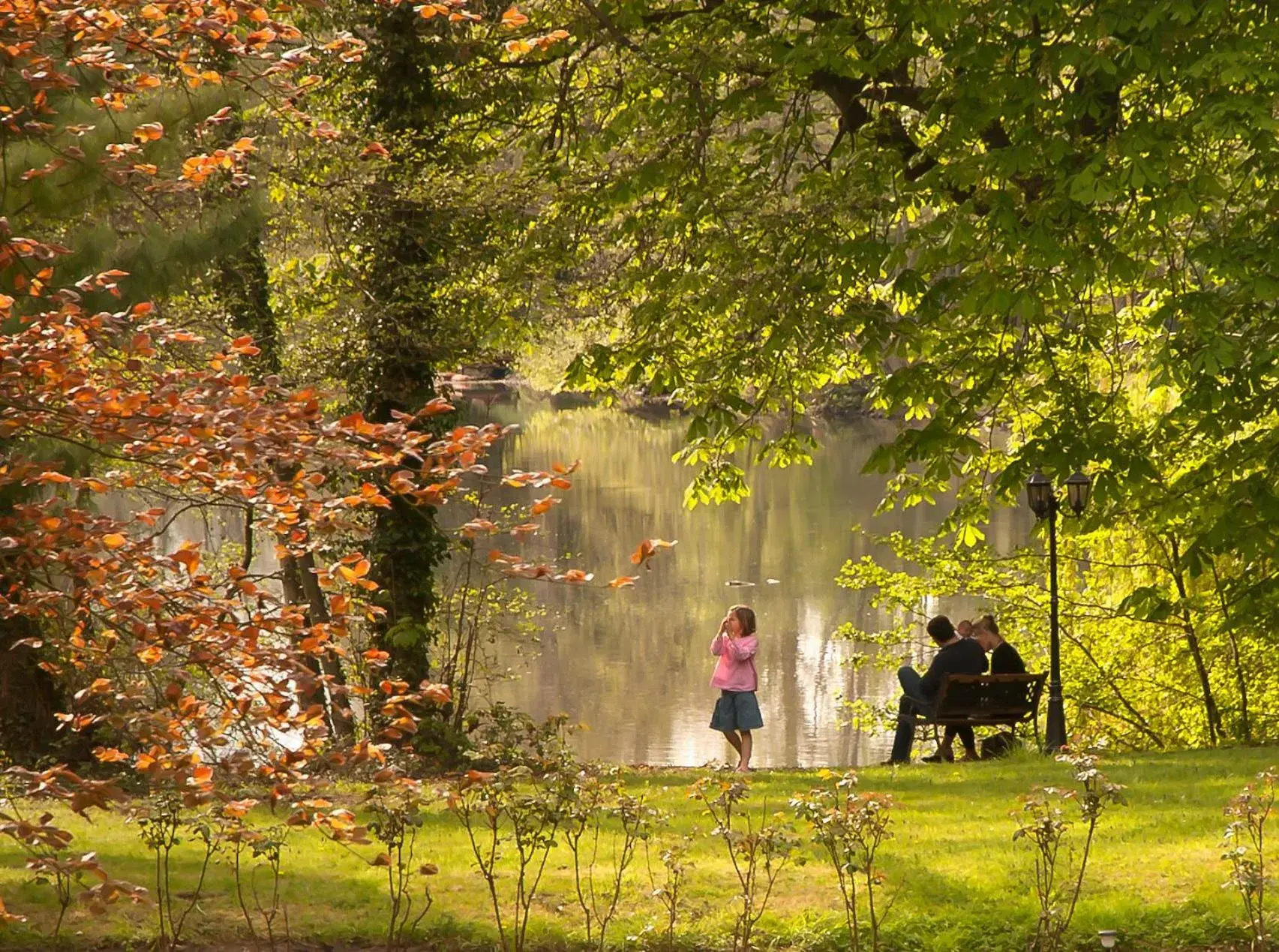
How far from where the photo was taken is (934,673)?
11.4m

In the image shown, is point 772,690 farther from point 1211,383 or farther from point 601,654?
point 1211,383

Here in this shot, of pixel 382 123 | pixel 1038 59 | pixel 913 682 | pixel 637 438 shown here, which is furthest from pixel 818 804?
pixel 637 438

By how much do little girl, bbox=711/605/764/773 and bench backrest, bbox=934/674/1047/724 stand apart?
148 cm

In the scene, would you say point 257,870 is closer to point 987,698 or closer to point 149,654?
point 149,654

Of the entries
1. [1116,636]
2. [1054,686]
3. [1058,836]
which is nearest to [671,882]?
[1058,836]

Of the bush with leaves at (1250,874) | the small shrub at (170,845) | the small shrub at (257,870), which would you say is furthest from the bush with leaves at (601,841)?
the bush with leaves at (1250,874)

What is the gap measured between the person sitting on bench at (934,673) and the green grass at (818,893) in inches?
116

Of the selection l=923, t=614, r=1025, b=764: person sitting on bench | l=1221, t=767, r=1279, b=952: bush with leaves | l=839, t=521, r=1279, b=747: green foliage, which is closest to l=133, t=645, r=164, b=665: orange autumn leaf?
l=1221, t=767, r=1279, b=952: bush with leaves

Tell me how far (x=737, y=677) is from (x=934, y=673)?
62.1 inches

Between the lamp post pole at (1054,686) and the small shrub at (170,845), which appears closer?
the small shrub at (170,845)

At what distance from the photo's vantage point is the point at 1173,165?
8.22 meters

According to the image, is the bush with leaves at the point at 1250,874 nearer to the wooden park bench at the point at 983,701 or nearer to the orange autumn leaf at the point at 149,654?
the orange autumn leaf at the point at 149,654

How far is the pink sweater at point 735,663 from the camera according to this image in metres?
11.2

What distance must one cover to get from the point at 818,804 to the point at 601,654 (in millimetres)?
16514
